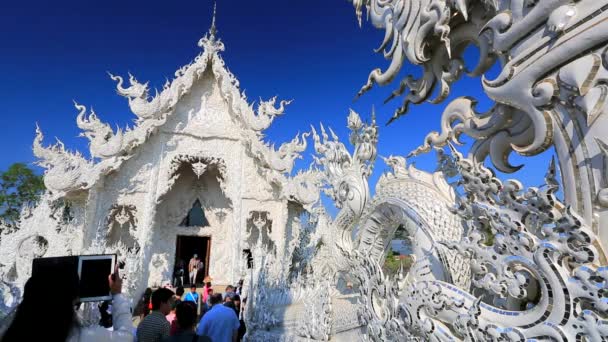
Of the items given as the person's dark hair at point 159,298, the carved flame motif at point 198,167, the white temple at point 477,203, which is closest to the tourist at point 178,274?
the carved flame motif at point 198,167

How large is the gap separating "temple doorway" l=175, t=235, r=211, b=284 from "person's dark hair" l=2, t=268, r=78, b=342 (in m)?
10.4

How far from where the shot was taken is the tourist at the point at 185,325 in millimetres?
2090

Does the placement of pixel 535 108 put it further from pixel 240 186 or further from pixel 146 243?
pixel 146 243

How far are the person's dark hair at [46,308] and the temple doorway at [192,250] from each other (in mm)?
10434

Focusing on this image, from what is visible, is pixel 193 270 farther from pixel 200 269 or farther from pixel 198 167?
pixel 198 167

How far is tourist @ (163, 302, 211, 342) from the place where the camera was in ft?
6.86

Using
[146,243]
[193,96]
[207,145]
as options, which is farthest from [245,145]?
[146,243]

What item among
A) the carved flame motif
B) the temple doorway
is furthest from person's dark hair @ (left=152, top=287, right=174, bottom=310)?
the temple doorway

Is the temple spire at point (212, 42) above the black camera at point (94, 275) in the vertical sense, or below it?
above

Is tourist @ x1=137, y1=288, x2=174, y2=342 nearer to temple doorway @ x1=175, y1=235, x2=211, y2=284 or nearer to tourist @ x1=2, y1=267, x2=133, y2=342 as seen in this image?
tourist @ x1=2, y1=267, x2=133, y2=342

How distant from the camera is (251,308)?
6.39 m

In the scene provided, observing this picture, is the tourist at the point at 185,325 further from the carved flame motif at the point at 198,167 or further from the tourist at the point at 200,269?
the tourist at the point at 200,269

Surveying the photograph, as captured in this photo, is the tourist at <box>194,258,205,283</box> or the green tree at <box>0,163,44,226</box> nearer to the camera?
the tourist at <box>194,258,205,283</box>

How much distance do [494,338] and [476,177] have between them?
0.96 m
